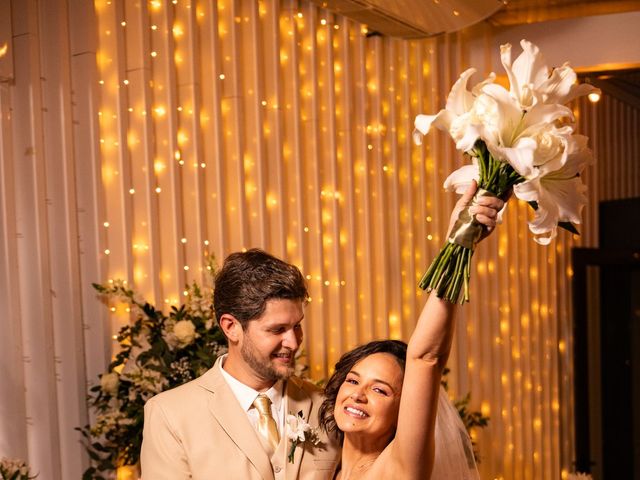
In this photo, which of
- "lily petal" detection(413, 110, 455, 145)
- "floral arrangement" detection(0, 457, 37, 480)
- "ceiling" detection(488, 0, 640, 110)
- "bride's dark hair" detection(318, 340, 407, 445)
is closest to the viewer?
"lily petal" detection(413, 110, 455, 145)

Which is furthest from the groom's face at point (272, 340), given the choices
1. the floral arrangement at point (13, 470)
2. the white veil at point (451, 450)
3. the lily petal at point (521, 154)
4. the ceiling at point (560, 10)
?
the ceiling at point (560, 10)

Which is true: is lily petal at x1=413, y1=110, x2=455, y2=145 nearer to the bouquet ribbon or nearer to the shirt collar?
the bouquet ribbon

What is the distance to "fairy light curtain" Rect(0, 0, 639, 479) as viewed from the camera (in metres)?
3.37

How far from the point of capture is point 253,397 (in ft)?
9.38

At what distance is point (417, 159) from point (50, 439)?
9.95 ft

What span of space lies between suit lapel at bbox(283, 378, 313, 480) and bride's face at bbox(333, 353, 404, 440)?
25cm

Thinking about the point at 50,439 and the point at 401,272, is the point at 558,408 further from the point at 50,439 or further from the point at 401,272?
the point at 50,439

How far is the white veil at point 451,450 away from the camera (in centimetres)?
260

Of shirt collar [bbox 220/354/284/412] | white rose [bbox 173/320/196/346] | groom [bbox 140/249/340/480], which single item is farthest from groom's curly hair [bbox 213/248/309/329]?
white rose [bbox 173/320/196/346]

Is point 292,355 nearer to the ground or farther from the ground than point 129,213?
nearer to the ground

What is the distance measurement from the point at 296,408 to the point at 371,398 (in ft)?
1.44

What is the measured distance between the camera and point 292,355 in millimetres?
2867

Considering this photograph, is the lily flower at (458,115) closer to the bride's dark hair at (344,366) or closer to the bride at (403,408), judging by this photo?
the bride at (403,408)

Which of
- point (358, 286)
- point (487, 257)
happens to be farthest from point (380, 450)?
point (487, 257)
